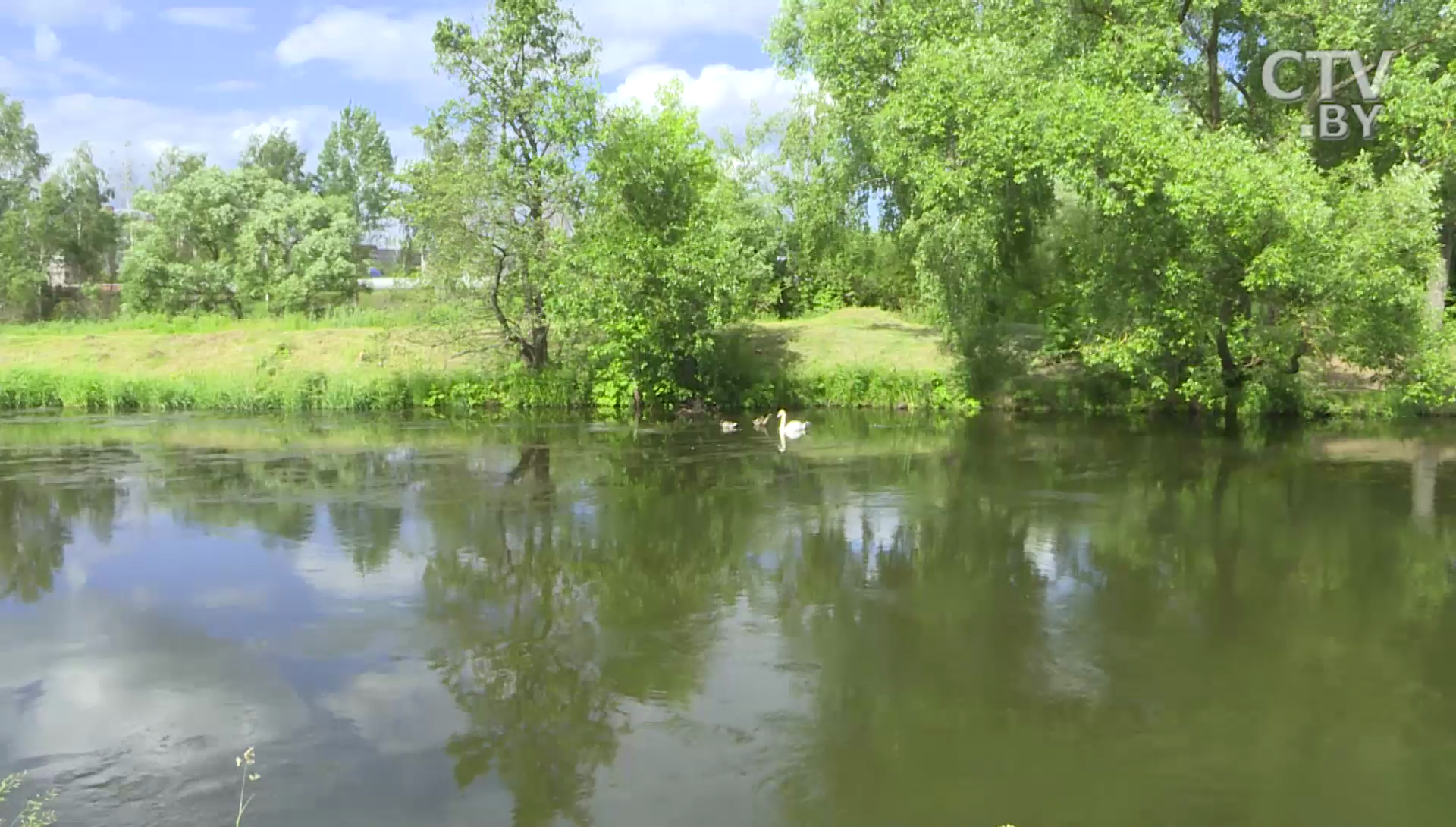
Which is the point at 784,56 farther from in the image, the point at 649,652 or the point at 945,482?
the point at 649,652

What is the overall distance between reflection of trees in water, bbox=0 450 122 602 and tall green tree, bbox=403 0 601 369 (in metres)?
9.94

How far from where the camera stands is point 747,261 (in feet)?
88.1

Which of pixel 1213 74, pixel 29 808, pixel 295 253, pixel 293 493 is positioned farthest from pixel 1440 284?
pixel 295 253

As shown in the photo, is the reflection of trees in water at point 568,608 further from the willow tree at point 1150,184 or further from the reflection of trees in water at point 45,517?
the willow tree at point 1150,184

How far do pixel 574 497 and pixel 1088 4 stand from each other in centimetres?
1747

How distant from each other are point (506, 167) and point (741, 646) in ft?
66.7

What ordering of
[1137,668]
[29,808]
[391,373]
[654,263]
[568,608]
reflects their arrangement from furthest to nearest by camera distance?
[391,373], [654,263], [568,608], [1137,668], [29,808]

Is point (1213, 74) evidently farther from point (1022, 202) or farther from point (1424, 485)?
point (1424, 485)

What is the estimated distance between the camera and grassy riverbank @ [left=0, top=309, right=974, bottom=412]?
28188mm

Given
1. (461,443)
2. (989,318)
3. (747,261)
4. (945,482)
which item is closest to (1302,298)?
(989,318)

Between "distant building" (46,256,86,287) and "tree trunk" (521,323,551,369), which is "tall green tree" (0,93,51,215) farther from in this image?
"tree trunk" (521,323,551,369)

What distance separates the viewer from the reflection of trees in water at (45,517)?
12.2 m

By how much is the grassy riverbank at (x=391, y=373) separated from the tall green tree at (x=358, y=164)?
30.2 meters

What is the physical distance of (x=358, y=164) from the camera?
204 feet
